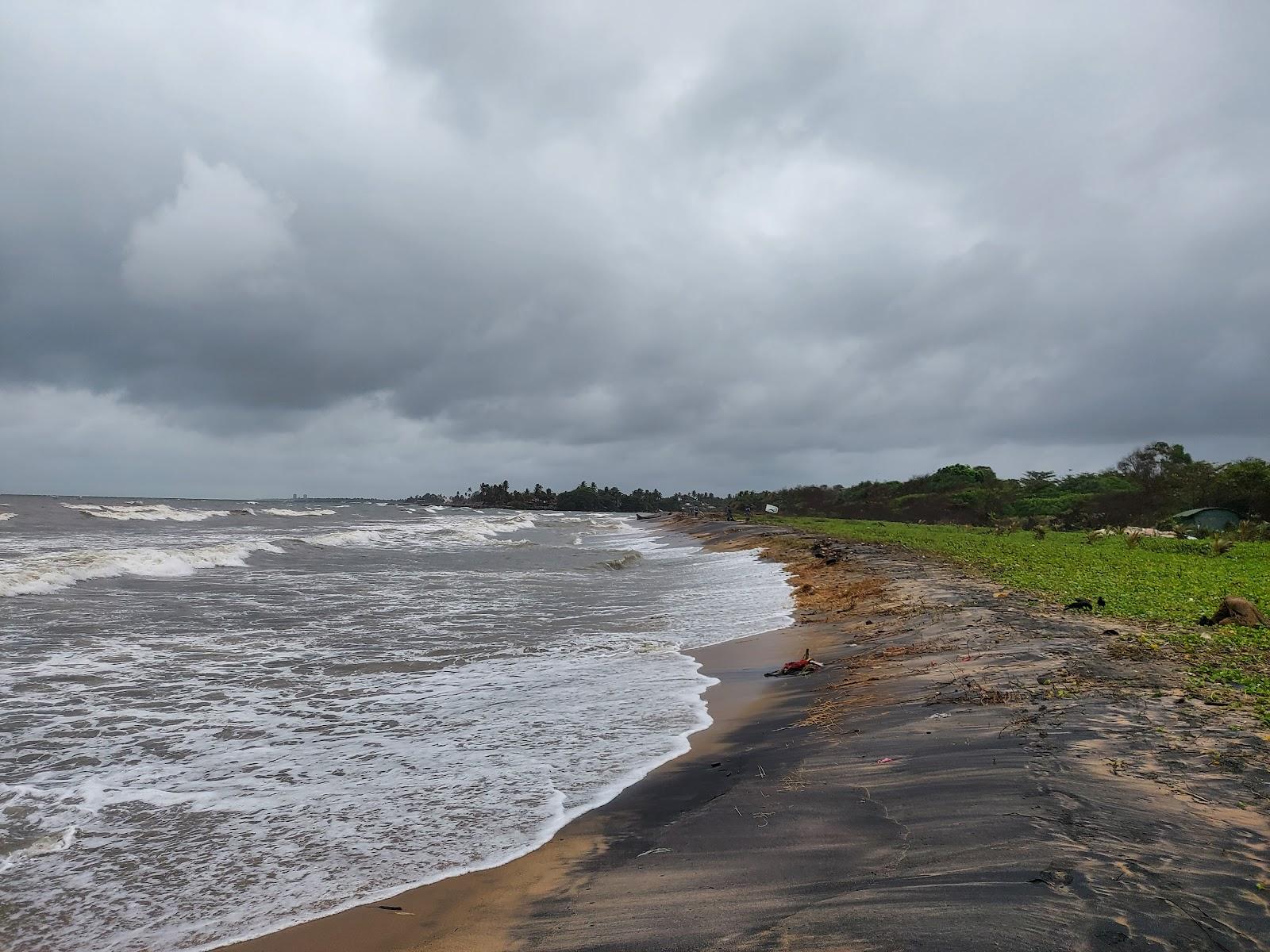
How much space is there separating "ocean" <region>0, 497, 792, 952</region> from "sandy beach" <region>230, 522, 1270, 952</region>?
594 mm

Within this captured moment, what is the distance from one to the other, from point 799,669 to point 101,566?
21.3 m

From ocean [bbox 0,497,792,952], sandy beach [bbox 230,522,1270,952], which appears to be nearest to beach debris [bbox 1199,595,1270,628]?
sandy beach [bbox 230,522,1270,952]

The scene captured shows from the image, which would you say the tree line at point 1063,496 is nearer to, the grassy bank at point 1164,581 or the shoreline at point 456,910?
the grassy bank at point 1164,581

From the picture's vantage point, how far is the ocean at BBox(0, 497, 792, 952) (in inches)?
173

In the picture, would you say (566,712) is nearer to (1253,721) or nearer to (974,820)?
(974,820)

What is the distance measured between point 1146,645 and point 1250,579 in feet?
28.7

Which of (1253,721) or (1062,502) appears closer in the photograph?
(1253,721)

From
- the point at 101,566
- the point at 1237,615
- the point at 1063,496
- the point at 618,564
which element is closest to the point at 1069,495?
the point at 1063,496

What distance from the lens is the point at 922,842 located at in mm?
4180

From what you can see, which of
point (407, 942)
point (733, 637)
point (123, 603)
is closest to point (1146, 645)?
point (733, 637)

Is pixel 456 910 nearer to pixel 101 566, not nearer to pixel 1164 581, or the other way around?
pixel 1164 581

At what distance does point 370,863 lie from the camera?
4617mm

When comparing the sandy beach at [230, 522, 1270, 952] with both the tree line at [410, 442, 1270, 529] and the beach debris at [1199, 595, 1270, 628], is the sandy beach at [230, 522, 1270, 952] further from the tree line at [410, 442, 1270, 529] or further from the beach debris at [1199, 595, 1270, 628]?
the tree line at [410, 442, 1270, 529]

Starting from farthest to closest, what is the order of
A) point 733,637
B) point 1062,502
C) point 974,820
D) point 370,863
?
point 1062,502, point 733,637, point 370,863, point 974,820
